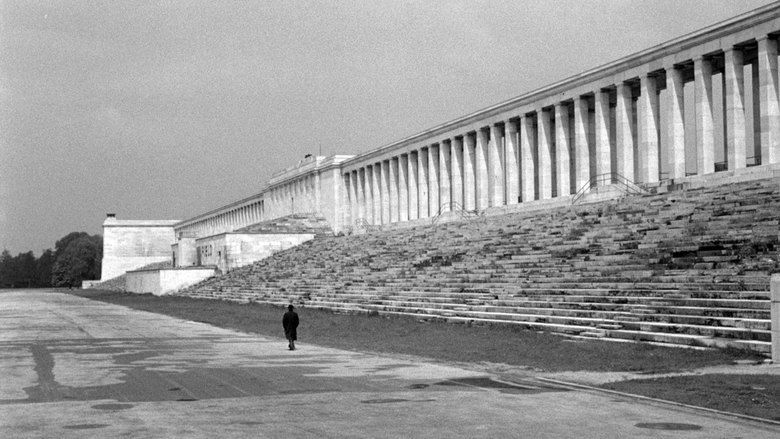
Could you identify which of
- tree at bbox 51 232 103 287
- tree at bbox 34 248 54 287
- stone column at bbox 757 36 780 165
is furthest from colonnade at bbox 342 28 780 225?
tree at bbox 34 248 54 287

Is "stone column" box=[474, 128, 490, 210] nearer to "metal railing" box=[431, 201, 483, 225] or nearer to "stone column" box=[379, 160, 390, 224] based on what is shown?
"metal railing" box=[431, 201, 483, 225]

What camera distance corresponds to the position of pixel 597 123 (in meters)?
45.7

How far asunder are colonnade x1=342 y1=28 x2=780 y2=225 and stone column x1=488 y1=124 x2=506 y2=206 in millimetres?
71

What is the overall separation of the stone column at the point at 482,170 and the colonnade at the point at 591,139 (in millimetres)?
64

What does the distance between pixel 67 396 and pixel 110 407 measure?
1805 mm

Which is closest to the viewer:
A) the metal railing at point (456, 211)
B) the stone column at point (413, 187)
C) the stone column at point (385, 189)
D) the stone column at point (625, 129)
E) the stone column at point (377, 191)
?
the stone column at point (625, 129)

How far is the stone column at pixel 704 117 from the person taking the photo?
38.0m

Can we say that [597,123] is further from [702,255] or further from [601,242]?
[702,255]

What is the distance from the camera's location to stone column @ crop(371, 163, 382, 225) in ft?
245

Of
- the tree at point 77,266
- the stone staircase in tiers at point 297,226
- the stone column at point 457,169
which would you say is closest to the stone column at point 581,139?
the stone column at point 457,169

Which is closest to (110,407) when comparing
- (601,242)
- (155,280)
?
(601,242)

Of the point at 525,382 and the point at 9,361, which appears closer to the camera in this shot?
the point at 525,382

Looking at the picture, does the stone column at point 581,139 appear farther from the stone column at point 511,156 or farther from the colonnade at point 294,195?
the colonnade at point 294,195

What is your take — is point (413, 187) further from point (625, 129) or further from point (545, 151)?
point (625, 129)
